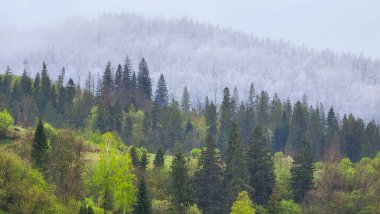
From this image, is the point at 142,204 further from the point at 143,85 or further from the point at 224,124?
the point at 143,85

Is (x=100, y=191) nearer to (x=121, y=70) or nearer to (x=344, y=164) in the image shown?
(x=344, y=164)

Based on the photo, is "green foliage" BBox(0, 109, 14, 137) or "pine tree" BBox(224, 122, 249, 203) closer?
"pine tree" BBox(224, 122, 249, 203)

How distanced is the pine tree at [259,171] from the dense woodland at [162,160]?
0.54ft

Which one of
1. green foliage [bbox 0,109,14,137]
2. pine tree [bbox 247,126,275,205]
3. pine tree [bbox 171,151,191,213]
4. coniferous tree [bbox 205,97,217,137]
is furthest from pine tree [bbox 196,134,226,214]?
coniferous tree [bbox 205,97,217,137]

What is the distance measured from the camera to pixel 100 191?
74.1 metres

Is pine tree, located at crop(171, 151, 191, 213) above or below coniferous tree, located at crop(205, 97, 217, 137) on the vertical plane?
below

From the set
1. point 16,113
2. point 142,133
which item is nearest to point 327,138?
point 142,133

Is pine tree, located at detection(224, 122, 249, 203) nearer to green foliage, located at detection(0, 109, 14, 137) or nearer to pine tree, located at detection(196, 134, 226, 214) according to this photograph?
pine tree, located at detection(196, 134, 226, 214)

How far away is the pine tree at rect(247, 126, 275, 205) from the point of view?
8912 cm

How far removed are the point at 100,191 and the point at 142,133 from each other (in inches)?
2075

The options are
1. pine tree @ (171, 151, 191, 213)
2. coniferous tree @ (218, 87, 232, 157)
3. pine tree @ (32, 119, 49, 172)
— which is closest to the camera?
pine tree @ (32, 119, 49, 172)

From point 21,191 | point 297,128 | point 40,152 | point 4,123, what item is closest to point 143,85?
point 297,128

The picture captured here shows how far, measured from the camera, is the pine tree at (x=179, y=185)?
260ft

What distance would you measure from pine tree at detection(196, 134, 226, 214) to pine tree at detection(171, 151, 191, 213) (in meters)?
3.21
